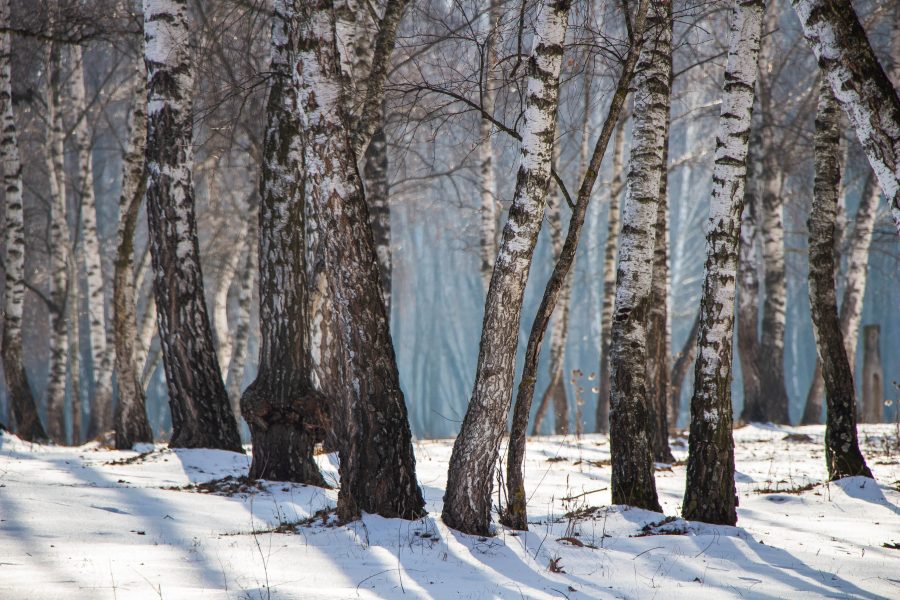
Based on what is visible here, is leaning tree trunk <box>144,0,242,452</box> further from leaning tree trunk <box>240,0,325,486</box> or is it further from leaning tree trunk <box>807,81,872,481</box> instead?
leaning tree trunk <box>807,81,872,481</box>

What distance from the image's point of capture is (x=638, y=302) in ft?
16.3

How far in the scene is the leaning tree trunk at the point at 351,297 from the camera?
4180 mm

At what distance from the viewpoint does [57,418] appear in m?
11.8

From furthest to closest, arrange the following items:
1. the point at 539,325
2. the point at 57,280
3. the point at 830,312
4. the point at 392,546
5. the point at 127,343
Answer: the point at 57,280
the point at 127,343
the point at 830,312
the point at 539,325
the point at 392,546

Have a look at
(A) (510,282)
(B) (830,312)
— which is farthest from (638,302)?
(B) (830,312)

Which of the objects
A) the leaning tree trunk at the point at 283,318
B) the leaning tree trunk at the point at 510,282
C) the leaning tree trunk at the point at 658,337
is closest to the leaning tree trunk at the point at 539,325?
the leaning tree trunk at the point at 510,282

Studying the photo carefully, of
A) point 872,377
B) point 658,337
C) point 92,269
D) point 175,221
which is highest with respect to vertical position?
point 92,269

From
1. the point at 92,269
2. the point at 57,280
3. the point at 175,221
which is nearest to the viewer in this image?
the point at 175,221

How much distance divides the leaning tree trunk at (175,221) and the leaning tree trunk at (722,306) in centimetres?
426

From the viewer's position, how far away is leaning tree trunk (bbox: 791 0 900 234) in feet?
10.2

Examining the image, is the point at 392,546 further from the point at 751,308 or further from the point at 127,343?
the point at 751,308

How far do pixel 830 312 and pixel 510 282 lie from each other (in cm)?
383

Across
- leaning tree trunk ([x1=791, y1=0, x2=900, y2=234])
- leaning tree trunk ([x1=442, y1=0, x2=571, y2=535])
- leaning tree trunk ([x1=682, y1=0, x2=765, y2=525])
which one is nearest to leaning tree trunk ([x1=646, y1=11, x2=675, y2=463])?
leaning tree trunk ([x1=682, y1=0, x2=765, y2=525])

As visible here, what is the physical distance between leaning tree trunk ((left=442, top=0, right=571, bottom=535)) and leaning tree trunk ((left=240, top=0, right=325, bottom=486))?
206 cm
